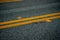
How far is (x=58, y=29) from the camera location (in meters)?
4.57

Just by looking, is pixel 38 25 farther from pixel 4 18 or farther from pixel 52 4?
pixel 52 4

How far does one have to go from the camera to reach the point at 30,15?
5.43 m

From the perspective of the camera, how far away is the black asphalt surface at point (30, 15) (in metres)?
4.13

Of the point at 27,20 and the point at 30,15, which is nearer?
the point at 27,20

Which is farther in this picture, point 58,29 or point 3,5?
point 3,5

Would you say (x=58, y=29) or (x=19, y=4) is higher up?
(x=19, y=4)

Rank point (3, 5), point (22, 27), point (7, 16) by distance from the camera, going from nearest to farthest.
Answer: point (22, 27), point (7, 16), point (3, 5)

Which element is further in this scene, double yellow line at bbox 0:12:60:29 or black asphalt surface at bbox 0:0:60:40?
double yellow line at bbox 0:12:60:29

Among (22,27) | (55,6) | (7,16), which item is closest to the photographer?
(22,27)

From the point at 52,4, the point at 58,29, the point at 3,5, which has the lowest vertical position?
the point at 58,29

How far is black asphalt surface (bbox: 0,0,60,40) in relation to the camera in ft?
13.5

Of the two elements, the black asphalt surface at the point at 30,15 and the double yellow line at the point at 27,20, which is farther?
the double yellow line at the point at 27,20

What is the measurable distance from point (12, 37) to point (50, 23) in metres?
1.51

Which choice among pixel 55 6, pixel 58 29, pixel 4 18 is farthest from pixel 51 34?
pixel 55 6
